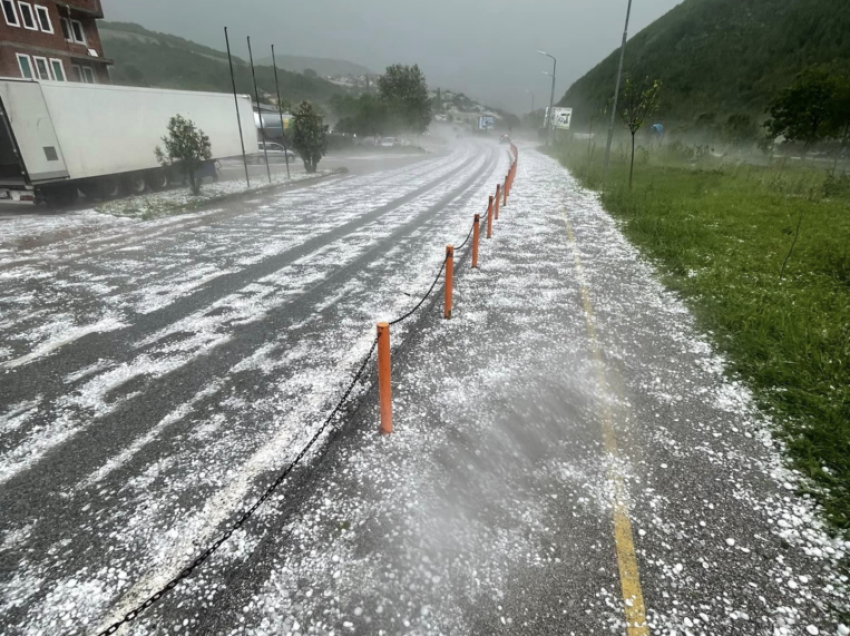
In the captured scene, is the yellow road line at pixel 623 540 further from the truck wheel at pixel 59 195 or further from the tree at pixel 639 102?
the truck wheel at pixel 59 195

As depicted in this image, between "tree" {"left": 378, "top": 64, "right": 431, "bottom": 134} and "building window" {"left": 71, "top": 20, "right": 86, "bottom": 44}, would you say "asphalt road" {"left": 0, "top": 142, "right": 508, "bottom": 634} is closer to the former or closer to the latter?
"building window" {"left": 71, "top": 20, "right": 86, "bottom": 44}

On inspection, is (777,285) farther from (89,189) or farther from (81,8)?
(81,8)

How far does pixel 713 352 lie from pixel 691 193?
13232 mm

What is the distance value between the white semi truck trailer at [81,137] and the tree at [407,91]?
5088 centimetres

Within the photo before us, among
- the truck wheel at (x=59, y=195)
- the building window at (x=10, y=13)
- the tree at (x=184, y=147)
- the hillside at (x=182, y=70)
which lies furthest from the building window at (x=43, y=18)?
the hillside at (x=182, y=70)

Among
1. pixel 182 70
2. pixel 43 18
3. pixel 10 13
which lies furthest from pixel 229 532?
pixel 182 70

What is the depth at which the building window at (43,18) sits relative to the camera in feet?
99.8

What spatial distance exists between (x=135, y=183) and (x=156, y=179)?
3.31 feet

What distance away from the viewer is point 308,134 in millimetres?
23875

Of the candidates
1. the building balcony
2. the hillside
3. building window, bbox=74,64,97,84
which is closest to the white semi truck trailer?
the building balcony

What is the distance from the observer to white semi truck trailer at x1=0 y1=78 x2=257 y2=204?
12.7 metres

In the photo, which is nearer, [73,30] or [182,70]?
[73,30]

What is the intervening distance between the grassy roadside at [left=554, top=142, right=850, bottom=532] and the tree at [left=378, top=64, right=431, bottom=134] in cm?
5523

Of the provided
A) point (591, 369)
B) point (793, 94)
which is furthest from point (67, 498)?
point (793, 94)
